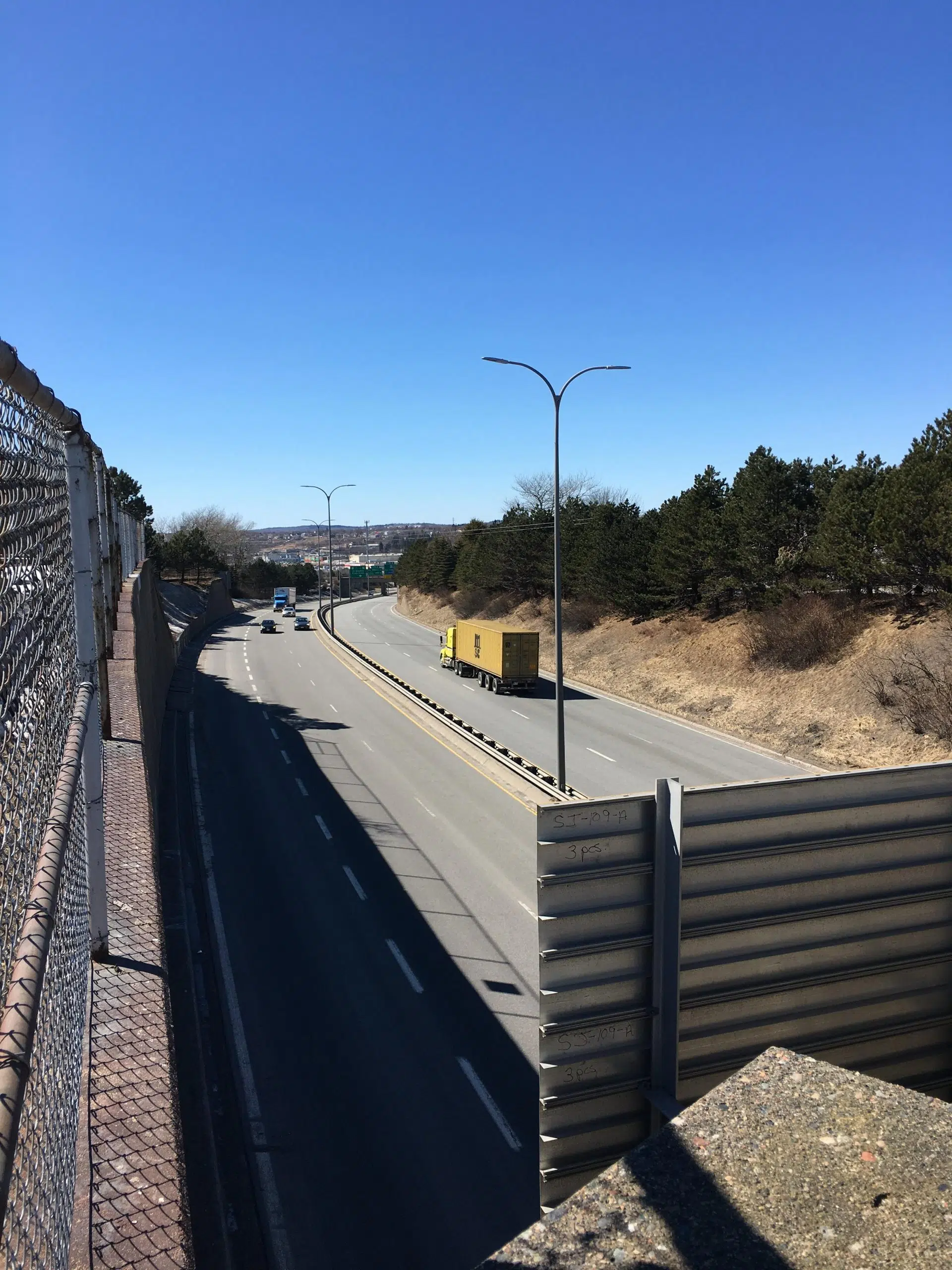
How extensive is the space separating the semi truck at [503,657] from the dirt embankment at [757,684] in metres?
4.10

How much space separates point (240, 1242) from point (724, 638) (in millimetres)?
32783

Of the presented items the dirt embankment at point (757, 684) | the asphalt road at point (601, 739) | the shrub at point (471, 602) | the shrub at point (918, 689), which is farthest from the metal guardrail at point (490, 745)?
the shrub at point (471, 602)

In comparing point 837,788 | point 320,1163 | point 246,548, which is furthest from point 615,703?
point 246,548

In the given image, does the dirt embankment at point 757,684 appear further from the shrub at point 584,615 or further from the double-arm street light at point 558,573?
the double-arm street light at point 558,573

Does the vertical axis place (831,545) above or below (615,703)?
above

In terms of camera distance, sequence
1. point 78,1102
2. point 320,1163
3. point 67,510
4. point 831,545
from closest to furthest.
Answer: point 78,1102
point 67,510
point 320,1163
point 831,545

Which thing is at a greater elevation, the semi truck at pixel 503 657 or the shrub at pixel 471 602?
the shrub at pixel 471 602

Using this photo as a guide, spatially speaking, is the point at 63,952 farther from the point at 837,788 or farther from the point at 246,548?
the point at 246,548

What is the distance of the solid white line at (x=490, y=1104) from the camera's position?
1007cm

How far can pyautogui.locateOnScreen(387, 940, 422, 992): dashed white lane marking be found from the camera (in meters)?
13.3

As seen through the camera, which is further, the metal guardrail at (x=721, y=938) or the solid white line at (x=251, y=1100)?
the solid white line at (x=251, y=1100)

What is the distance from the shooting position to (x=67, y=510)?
5773 mm

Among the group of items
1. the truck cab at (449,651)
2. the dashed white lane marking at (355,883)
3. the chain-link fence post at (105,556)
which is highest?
the chain-link fence post at (105,556)

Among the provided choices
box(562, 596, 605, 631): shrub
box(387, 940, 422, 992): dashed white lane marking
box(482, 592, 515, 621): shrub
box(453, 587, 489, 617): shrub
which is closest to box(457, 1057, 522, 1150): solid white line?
box(387, 940, 422, 992): dashed white lane marking
